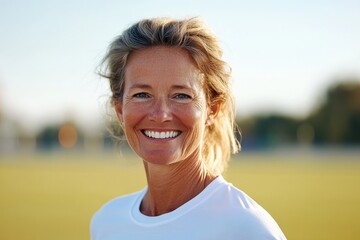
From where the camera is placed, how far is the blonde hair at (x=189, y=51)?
9.97 ft

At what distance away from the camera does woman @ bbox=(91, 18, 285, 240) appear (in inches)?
111

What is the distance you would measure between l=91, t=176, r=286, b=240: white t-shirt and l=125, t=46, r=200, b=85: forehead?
0.55 m

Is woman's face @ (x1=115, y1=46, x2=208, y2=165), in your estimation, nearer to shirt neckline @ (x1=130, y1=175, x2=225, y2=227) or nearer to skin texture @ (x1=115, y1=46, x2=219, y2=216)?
skin texture @ (x1=115, y1=46, x2=219, y2=216)

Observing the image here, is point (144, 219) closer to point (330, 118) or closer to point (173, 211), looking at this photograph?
point (173, 211)

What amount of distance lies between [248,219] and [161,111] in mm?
671

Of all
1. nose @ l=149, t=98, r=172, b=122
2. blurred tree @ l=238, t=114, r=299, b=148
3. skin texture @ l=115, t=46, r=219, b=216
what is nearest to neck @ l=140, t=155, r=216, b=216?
skin texture @ l=115, t=46, r=219, b=216

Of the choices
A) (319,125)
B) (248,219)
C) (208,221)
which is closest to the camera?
(248,219)

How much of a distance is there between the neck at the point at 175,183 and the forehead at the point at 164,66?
0.49 meters

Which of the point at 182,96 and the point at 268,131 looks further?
the point at 268,131

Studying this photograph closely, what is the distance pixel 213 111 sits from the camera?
3357 millimetres

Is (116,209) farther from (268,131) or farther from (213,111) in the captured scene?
(268,131)

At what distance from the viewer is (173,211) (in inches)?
118

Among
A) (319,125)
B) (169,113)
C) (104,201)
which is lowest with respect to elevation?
(319,125)

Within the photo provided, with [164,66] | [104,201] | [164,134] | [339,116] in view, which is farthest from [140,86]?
[339,116]
